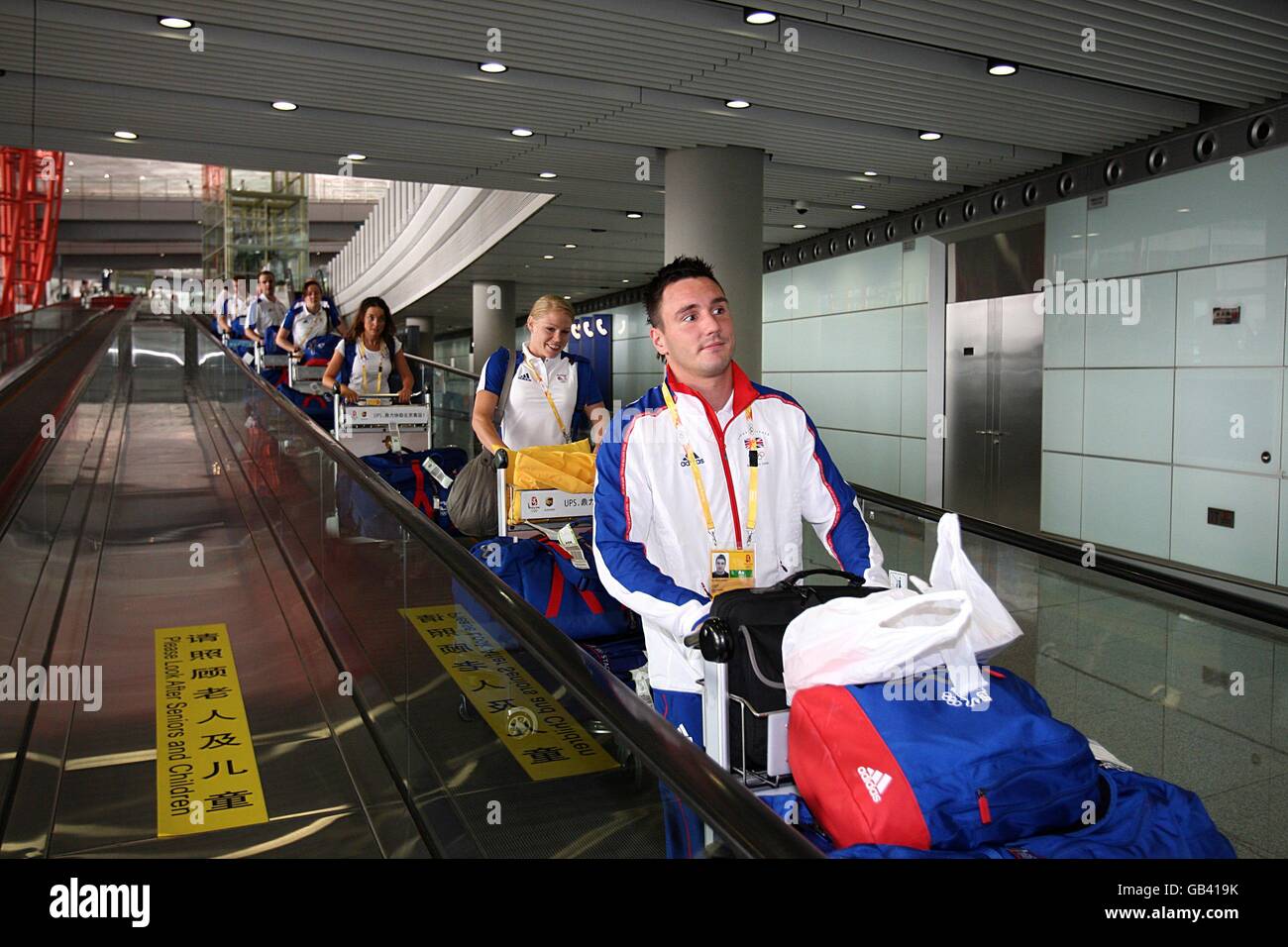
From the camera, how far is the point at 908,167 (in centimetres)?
1135

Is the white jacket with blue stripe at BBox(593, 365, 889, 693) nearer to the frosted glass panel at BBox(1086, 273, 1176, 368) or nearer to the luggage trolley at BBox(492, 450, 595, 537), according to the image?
the luggage trolley at BBox(492, 450, 595, 537)

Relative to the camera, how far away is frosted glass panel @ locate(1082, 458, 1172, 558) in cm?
1015

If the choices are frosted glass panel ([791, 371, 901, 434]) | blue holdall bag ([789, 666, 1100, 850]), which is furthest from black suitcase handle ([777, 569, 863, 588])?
frosted glass panel ([791, 371, 901, 434])

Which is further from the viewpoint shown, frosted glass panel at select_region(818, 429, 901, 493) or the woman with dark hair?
frosted glass panel at select_region(818, 429, 901, 493)

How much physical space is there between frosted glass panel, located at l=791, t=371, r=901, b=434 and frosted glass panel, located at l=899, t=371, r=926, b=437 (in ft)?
0.56

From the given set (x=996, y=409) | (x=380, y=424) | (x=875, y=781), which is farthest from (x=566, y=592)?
(x=996, y=409)

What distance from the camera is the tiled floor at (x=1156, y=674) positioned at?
15.2ft

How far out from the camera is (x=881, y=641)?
2.13 meters

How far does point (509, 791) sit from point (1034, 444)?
1061 centimetres

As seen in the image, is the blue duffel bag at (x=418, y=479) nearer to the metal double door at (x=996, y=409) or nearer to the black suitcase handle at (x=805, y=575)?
the black suitcase handle at (x=805, y=575)

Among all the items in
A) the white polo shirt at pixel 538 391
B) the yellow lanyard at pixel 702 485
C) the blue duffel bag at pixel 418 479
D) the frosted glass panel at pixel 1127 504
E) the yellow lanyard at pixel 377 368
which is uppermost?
the yellow lanyard at pixel 377 368

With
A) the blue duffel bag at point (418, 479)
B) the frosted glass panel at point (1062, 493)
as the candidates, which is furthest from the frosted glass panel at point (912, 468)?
the blue duffel bag at point (418, 479)

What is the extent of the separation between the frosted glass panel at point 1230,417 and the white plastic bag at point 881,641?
27.1ft

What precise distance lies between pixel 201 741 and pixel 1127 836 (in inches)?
158
